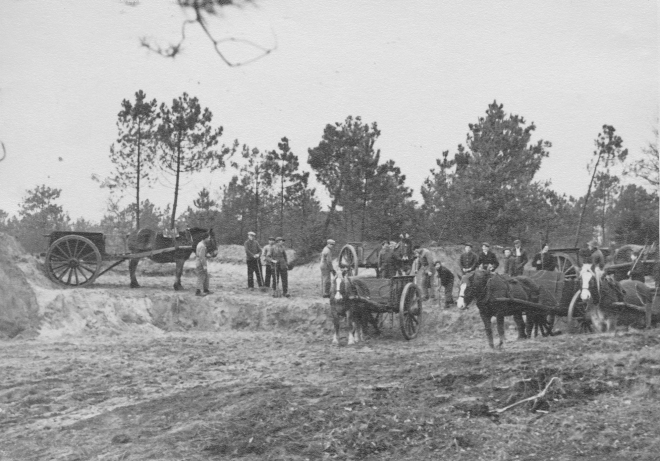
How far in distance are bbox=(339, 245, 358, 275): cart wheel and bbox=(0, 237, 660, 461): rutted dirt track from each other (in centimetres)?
629

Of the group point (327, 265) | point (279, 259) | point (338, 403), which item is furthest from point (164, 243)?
point (338, 403)

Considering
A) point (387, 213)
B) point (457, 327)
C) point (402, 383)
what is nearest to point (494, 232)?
point (387, 213)

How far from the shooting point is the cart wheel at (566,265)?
1598 cm

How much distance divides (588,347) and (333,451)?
15.2 feet

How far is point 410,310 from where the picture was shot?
15.3 metres

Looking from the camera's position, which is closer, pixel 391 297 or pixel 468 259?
pixel 391 297

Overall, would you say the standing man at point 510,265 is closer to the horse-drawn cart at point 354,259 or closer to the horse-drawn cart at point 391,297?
the horse-drawn cart at point 391,297

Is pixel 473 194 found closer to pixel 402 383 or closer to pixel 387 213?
pixel 387 213

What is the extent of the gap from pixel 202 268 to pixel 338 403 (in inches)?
466

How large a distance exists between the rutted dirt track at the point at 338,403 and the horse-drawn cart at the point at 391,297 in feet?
4.83

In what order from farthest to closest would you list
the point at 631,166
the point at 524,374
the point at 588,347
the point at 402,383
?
the point at 631,166 → the point at 588,347 → the point at 402,383 → the point at 524,374

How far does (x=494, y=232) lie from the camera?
1187 inches

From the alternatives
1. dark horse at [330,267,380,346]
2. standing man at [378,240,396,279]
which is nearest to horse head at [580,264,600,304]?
dark horse at [330,267,380,346]

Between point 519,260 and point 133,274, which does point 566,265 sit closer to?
point 519,260
